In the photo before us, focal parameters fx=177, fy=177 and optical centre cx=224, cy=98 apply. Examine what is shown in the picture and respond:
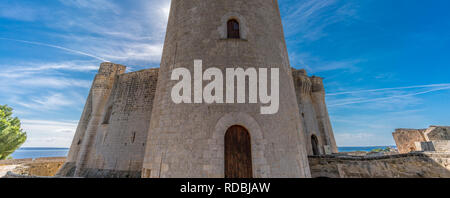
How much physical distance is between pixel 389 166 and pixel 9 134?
32743 millimetres

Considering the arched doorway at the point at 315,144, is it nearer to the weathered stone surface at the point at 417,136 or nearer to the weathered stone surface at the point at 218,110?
the weathered stone surface at the point at 417,136

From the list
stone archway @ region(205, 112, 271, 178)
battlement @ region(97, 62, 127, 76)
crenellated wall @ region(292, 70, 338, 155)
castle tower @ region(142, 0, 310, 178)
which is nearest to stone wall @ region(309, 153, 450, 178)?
castle tower @ region(142, 0, 310, 178)

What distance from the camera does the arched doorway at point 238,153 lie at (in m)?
5.35

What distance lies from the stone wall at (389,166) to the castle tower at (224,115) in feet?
14.0

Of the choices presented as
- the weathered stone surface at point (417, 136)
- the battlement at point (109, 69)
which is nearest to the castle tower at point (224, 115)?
the weathered stone surface at point (417, 136)

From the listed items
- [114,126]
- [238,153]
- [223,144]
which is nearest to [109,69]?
[114,126]

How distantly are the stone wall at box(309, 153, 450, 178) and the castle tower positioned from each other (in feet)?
14.0

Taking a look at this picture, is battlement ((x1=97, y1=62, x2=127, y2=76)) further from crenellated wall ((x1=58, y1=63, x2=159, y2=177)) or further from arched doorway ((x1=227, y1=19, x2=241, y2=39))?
arched doorway ((x1=227, y1=19, x2=241, y2=39))

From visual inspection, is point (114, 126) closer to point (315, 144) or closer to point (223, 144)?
point (223, 144)

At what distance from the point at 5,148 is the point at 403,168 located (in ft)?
108

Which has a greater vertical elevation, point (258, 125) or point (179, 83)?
point (179, 83)
